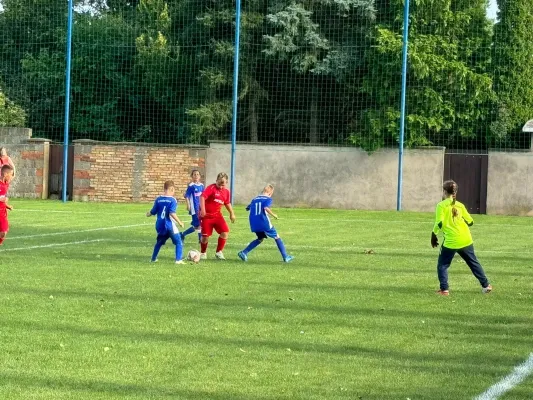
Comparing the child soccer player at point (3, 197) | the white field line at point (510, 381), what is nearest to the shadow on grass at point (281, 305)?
the white field line at point (510, 381)

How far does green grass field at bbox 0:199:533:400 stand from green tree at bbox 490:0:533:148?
2546 cm

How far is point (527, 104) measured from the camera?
4906 cm

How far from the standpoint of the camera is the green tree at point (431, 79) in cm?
4609

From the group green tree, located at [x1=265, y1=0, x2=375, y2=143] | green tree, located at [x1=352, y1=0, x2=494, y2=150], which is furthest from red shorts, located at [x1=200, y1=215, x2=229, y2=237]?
green tree, located at [x1=265, y1=0, x2=375, y2=143]

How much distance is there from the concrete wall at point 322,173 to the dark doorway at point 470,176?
514 millimetres

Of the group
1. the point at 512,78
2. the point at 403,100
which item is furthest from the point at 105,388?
the point at 512,78

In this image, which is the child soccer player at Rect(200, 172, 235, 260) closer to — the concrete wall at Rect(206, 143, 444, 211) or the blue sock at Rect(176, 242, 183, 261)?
the blue sock at Rect(176, 242, 183, 261)

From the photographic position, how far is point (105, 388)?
8602mm

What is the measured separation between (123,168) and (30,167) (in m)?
3.59

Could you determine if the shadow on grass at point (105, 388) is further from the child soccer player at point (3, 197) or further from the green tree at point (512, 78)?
the green tree at point (512, 78)

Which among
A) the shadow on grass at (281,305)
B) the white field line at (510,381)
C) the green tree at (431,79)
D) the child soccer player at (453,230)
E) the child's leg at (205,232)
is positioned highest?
the green tree at (431,79)

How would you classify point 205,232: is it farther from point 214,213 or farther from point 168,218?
point 168,218

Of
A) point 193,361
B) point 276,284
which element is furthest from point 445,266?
point 193,361

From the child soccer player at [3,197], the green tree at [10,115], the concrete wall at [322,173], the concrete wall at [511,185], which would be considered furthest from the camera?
the green tree at [10,115]
